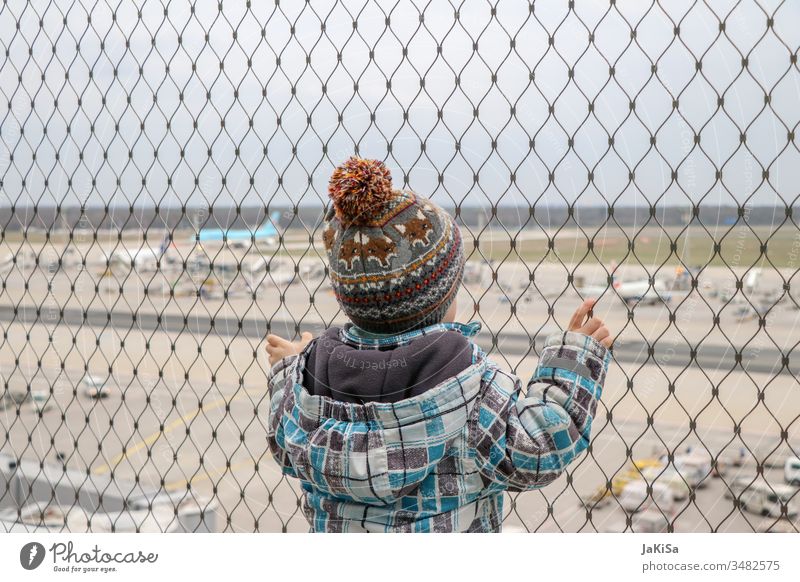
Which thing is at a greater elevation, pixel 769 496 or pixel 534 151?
pixel 534 151

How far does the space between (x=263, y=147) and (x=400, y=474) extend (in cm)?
95

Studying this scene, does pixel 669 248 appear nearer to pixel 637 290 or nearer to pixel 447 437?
pixel 637 290

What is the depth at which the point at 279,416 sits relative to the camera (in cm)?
94

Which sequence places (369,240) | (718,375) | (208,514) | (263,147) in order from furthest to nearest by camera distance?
(208,514) → (263,147) → (718,375) → (369,240)

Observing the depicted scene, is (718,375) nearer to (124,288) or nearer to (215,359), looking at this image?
(215,359)

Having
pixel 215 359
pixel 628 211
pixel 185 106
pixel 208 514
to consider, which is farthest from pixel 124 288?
pixel 628 211

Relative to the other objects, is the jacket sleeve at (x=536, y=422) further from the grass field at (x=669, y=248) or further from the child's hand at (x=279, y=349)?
the grass field at (x=669, y=248)

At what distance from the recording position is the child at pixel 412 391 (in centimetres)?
83

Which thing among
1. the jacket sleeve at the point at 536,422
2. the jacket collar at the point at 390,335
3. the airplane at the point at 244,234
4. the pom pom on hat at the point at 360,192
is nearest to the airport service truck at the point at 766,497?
the jacket sleeve at the point at 536,422

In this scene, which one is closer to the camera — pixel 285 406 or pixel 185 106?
pixel 285 406

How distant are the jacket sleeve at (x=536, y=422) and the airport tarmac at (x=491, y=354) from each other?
211 mm

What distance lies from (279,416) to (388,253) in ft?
0.87

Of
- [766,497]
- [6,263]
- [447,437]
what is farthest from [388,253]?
[6,263]

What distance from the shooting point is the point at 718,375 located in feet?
4.34
